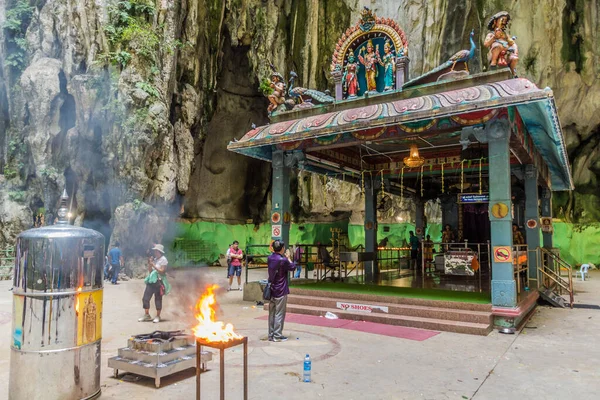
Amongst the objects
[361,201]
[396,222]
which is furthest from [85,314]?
[396,222]

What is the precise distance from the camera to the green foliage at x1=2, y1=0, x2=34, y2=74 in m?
22.2

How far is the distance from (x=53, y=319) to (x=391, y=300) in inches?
260

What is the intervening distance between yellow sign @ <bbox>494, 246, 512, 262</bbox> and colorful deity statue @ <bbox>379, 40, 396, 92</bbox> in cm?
441

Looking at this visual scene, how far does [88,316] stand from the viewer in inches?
165

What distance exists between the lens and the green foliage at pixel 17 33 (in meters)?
22.2

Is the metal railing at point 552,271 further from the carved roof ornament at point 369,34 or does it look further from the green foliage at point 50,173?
the green foliage at point 50,173

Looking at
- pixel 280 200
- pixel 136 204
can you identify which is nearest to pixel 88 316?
pixel 280 200

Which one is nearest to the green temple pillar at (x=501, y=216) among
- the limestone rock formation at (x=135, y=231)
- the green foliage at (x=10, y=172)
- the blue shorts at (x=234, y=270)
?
the blue shorts at (x=234, y=270)

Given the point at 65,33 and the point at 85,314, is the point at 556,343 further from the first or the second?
the point at 65,33

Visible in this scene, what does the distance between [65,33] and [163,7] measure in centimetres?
505

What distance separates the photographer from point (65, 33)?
2045 cm

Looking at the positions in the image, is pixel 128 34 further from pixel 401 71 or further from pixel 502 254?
pixel 502 254

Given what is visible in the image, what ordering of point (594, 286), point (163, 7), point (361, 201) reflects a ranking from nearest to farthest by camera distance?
point (594, 286), point (163, 7), point (361, 201)

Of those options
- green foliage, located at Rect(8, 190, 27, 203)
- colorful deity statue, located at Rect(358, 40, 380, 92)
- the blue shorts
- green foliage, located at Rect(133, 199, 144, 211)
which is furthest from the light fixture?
green foliage, located at Rect(8, 190, 27, 203)
